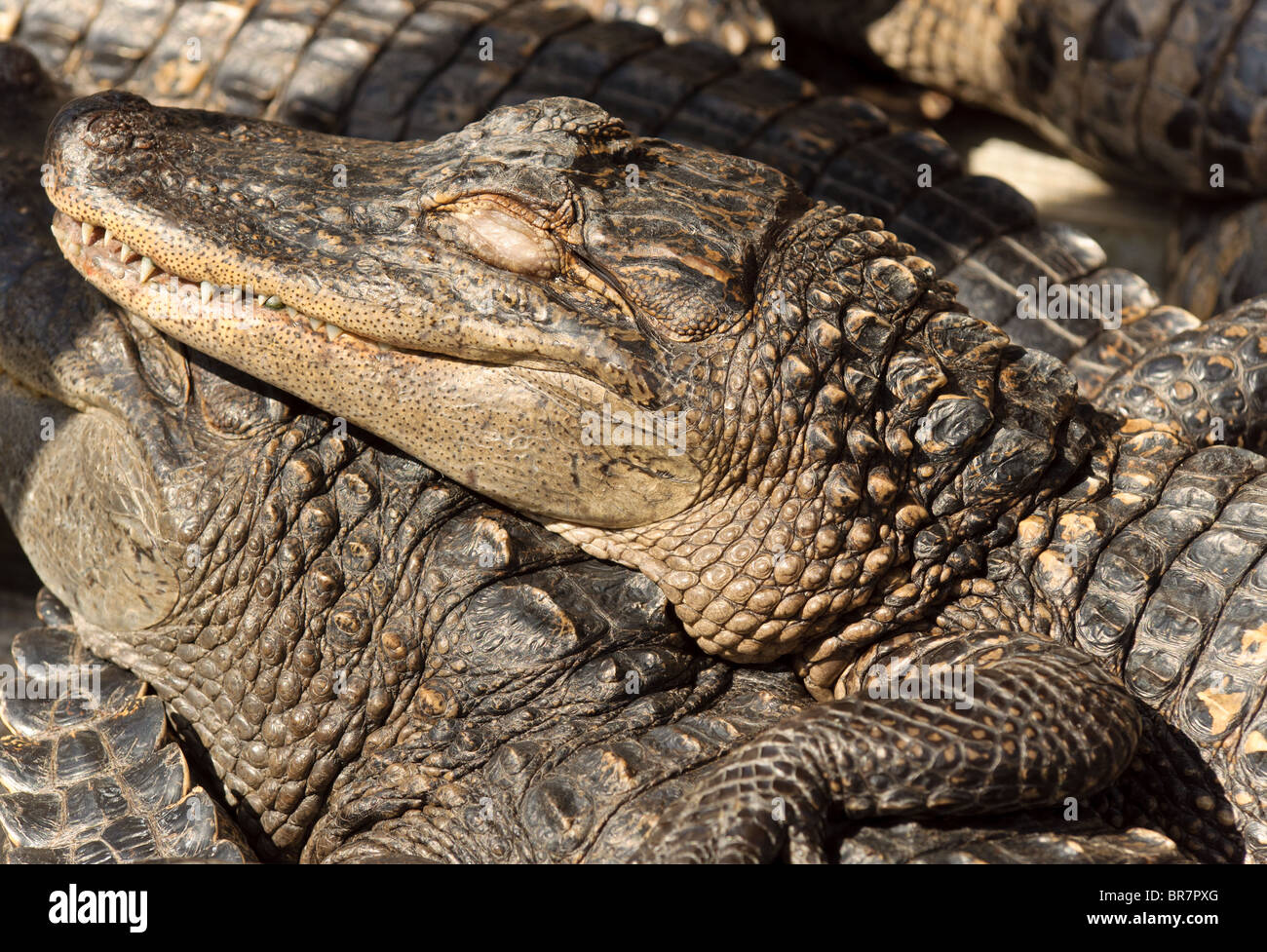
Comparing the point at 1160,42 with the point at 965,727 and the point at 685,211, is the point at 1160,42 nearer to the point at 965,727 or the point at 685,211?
the point at 685,211

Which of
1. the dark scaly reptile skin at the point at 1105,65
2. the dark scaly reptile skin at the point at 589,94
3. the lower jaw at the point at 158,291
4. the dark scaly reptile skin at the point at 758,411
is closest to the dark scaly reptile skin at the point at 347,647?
the dark scaly reptile skin at the point at 758,411

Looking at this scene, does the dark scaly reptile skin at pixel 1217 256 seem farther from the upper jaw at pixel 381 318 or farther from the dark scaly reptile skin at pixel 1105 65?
the upper jaw at pixel 381 318

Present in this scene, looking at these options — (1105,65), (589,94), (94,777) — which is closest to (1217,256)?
(1105,65)

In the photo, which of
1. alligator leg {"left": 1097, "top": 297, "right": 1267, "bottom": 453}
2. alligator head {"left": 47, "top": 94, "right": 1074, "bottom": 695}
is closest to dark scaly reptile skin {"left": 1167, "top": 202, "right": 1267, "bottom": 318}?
alligator leg {"left": 1097, "top": 297, "right": 1267, "bottom": 453}

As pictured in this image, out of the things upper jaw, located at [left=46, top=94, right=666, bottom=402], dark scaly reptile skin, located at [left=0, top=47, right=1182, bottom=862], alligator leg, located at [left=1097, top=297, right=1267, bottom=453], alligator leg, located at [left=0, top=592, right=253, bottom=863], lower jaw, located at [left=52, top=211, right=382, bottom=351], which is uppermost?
upper jaw, located at [left=46, top=94, right=666, bottom=402]

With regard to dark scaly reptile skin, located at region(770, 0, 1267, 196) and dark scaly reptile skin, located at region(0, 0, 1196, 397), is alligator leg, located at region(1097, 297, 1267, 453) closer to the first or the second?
dark scaly reptile skin, located at region(0, 0, 1196, 397)
